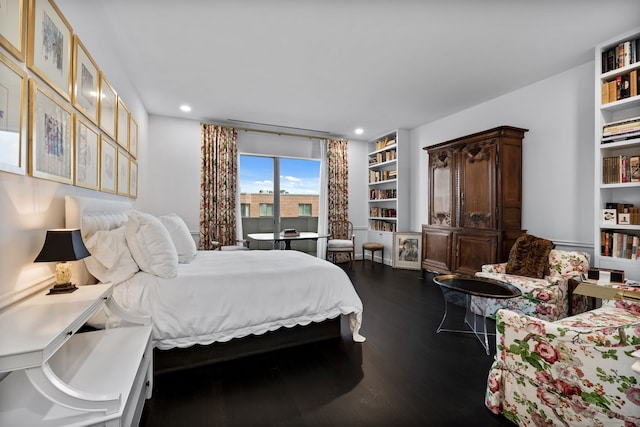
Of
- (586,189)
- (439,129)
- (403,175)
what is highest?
(439,129)

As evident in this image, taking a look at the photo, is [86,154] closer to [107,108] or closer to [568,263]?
[107,108]

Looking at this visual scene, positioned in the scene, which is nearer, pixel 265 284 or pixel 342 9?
pixel 265 284

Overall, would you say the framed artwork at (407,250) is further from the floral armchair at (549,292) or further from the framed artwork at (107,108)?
the framed artwork at (107,108)

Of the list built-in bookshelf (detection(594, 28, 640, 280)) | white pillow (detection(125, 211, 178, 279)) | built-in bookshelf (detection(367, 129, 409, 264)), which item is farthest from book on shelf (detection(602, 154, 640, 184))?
white pillow (detection(125, 211, 178, 279))

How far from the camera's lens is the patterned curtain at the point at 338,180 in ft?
20.8

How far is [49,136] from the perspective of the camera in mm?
1645

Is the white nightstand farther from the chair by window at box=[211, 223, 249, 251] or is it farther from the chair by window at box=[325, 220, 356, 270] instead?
the chair by window at box=[325, 220, 356, 270]

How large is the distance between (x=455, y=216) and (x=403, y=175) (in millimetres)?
1804

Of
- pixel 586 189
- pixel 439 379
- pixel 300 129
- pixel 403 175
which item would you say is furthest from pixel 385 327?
pixel 300 129

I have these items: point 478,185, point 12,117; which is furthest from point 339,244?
point 12,117

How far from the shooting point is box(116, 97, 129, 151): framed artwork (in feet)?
10.0

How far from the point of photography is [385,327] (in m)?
2.85

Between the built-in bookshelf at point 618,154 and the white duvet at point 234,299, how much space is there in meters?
2.59

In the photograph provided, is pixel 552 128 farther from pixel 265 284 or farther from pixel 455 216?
pixel 265 284
